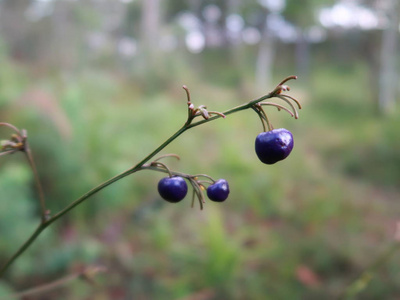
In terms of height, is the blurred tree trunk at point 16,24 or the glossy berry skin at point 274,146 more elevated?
the blurred tree trunk at point 16,24

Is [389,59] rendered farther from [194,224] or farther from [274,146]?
[274,146]

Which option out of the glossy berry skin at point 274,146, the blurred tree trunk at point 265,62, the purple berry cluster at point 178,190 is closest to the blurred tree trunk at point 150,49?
the blurred tree trunk at point 265,62

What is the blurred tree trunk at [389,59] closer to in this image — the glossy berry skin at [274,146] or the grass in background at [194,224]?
the grass in background at [194,224]

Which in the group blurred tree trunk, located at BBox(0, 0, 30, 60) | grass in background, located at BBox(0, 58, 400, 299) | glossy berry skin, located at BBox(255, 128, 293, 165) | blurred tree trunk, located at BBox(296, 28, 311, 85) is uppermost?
blurred tree trunk, located at BBox(0, 0, 30, 60)

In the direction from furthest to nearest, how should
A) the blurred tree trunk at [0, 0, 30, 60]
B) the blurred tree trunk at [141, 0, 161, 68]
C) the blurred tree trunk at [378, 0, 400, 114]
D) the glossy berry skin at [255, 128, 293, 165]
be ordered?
the blurred tree trunk at [141, 0, 161, 68] < the blurred tree trunk at [378, 0, 400, 114] < the blurred tree trunk at [0, 0, 30, 60] < the glossy berry skin at [255, 128, 293, 165]

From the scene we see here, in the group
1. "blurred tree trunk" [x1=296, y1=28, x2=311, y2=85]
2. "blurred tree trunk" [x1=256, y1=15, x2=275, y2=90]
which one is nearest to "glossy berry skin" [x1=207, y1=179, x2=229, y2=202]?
"blurred tree trunk" [x1=256, y1=15, x2=275, y2=90]

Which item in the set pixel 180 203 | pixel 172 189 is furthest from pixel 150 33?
pixel 172 189

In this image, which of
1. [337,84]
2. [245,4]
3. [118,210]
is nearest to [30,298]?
[118,210]

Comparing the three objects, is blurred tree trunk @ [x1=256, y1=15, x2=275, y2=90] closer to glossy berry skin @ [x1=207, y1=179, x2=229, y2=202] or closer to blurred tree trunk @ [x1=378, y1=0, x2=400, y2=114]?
blurred tree trunk @ [x1=378, y1=0, x2=400, y2=114]

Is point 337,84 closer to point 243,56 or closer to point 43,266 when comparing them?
point 243,56
